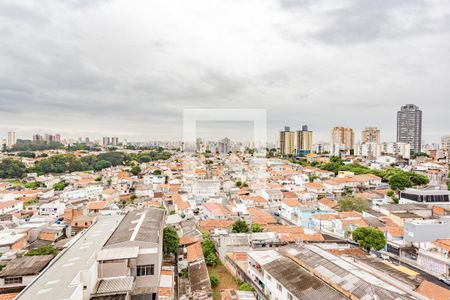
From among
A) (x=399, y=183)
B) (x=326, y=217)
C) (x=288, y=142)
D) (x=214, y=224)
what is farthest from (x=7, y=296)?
(x=288, y=142)

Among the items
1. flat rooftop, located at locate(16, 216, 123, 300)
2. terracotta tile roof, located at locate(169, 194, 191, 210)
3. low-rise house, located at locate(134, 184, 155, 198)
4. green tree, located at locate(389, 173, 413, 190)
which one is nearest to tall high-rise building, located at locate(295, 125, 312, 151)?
green tree, located at locate(389, 173, 413, 190)

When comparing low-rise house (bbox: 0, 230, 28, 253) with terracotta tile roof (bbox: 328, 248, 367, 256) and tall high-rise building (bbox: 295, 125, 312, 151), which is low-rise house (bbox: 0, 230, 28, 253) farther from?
tall high-rise building (bbox: 295, 125, 312, 151)

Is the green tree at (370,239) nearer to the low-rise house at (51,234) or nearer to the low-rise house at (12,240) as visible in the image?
the low-rise house at (51,234)

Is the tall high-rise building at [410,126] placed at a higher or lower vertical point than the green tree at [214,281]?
higher

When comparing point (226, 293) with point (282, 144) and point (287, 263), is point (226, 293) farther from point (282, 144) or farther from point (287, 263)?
point (282, 144)

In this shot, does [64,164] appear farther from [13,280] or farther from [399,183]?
[399,183]

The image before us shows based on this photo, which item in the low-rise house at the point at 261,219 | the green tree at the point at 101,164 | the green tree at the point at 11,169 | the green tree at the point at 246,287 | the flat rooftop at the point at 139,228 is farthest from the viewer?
the green tree at the point at 101,164

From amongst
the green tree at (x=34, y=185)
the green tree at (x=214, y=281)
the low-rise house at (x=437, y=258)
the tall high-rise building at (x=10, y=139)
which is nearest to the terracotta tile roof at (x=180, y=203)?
the green tree at (x=214, y=281)
